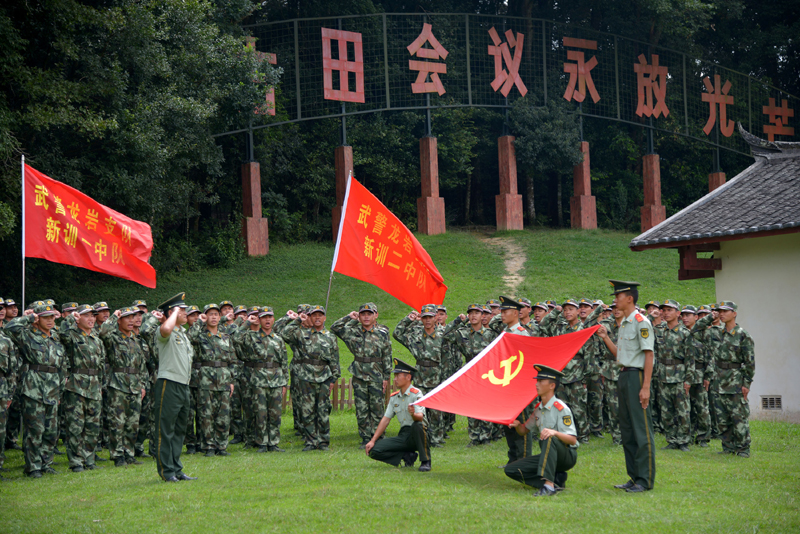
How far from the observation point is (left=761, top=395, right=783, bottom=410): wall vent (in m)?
12.9

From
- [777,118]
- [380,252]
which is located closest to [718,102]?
[777,118]

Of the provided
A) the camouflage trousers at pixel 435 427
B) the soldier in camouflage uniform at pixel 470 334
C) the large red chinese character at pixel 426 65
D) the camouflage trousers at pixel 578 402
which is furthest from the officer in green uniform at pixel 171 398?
the large red chinese character at pixel 426 65

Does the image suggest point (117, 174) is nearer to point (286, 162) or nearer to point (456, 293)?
point (456, 293)

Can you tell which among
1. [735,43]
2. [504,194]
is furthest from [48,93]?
[735,43]

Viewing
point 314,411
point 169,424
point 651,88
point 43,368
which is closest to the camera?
point 169,424

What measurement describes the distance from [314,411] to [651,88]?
88.7ft

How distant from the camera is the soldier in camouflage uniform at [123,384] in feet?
32.8

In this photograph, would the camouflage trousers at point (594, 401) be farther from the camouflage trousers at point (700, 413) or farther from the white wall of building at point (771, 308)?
the white wall of building at point (771, 308)

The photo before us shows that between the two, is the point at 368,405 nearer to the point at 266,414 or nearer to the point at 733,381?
the point at 266,414

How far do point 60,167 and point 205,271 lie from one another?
8.86 metres

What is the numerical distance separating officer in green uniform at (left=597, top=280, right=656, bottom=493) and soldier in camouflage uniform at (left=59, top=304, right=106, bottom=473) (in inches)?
246

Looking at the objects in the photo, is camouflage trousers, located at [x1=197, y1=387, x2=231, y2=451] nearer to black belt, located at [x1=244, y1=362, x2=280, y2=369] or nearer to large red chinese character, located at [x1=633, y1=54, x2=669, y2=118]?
black belt, located at [x1=244, y1=362, x2=280, y2=369]

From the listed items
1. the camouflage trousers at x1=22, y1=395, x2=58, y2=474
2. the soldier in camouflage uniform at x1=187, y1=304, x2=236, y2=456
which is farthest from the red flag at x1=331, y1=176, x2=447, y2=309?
the camouflage trousers at x1=22, y1=395, x2=58, y2=474

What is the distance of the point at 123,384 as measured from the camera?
1018 centimetres
